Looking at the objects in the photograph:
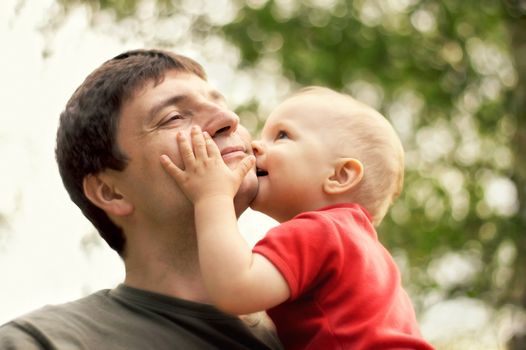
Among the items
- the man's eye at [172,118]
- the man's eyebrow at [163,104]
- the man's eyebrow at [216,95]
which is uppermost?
the man's eyebrow at [163,104]

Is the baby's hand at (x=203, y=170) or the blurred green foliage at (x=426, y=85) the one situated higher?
the baby's hand at (x=203, y=170)

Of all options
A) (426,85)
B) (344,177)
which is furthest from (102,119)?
(426,85)

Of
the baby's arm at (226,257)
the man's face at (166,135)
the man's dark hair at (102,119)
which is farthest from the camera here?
the man's dark hair at (102,119)

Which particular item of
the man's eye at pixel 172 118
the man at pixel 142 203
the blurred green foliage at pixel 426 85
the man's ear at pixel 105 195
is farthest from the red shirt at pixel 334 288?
Result: the blurred green foliage at pixel 426 85

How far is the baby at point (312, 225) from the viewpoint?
2.55 meters

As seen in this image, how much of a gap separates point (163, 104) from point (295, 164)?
1.36 feet

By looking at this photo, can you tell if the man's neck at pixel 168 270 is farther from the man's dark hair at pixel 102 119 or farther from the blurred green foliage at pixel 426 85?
the blurred green foliage at pixel 426 85

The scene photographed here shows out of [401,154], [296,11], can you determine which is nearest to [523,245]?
[296,11]

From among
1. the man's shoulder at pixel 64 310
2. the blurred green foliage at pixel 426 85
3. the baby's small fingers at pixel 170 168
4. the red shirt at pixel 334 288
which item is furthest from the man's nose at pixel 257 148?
the blurred green foliage at pixel 426 85

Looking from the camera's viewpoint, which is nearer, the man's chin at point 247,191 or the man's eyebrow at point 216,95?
the man's chin at point 247,191

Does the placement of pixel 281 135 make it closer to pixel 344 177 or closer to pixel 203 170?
pixel 344 177

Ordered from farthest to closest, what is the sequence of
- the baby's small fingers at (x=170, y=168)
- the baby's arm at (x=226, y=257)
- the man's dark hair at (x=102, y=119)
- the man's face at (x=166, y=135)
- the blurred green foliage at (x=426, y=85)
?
the blurred green foliage at (x=426, y=85), the man's dark hair at (x=102, y=119), the man's face at (x=166, y=135), the baby's small fingers at (x=170, y=168), the baby's arm at (x=226, y=257)

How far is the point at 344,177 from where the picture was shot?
292 centimetres

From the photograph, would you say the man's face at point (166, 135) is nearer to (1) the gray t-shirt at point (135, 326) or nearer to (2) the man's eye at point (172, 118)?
(2) the man's eye at point (172, 118)
